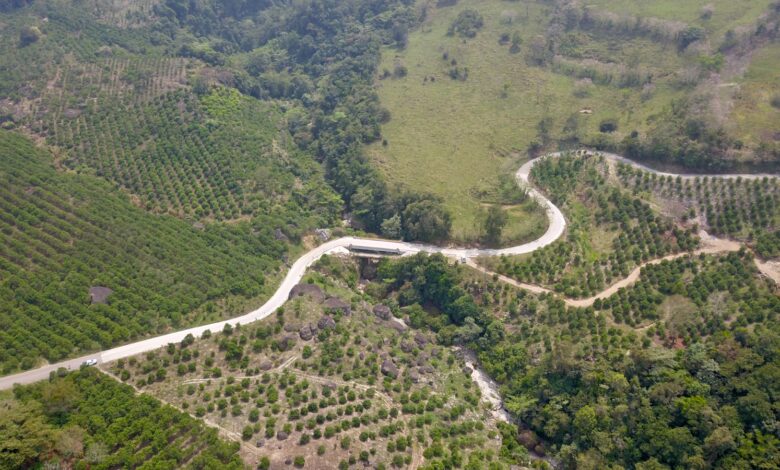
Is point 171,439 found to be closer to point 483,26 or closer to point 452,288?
point 452,288

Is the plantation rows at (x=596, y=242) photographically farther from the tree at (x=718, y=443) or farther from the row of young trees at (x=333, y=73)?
the tree at (x=718, y=443)

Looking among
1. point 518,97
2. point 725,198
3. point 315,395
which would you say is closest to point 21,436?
point 315,395

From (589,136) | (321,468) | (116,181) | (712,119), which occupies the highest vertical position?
(712,119)

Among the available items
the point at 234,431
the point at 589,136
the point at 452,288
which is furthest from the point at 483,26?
the point at 234,431

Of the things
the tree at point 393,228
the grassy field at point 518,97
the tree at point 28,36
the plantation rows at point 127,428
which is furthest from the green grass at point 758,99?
the tree at point 28,36

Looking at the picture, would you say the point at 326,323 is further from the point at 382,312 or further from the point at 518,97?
the point at 518,97

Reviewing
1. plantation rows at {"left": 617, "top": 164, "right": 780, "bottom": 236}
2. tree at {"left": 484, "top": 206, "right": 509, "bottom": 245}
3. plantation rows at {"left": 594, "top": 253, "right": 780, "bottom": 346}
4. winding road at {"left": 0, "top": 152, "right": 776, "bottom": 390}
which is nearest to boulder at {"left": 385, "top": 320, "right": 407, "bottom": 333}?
winding road at {"left": 0, "top": 152, "right": 776, "bottom": 390}
